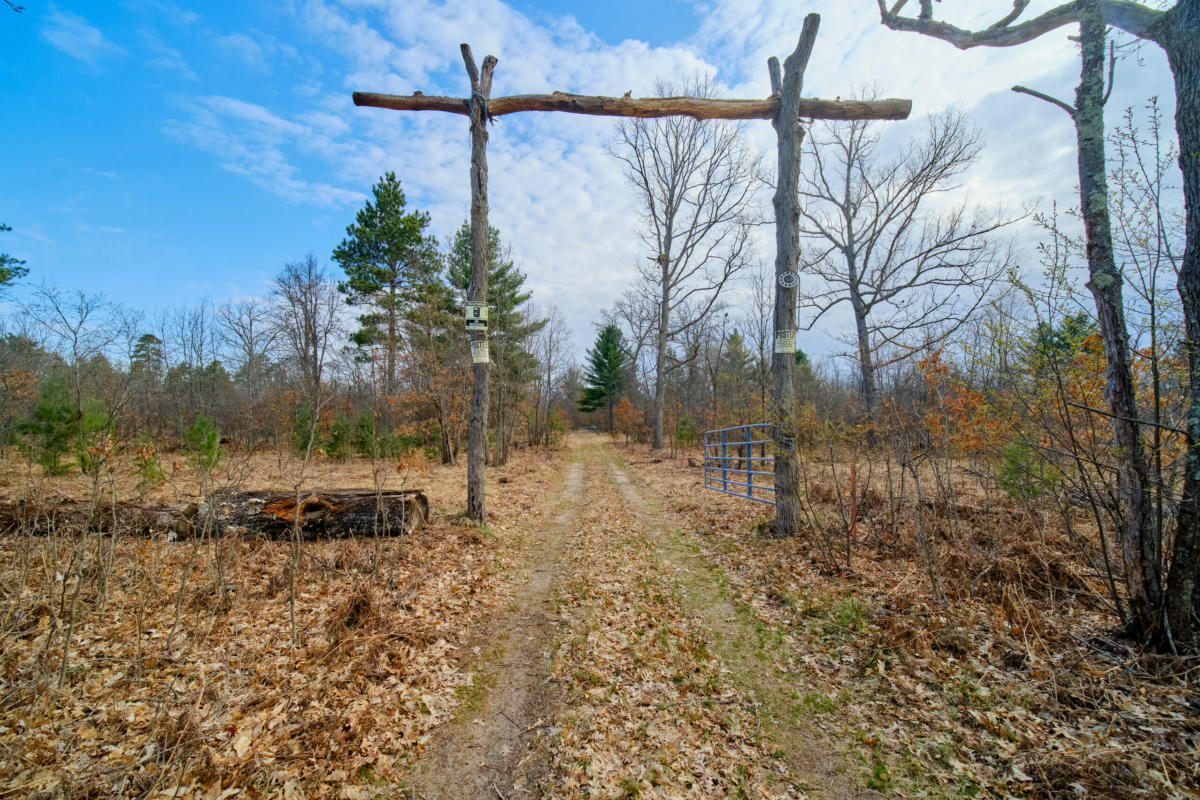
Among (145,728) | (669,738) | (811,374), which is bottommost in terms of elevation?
(669,738)

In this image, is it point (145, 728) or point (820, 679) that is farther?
point (820, 679)

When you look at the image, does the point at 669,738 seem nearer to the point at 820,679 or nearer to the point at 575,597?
the point at 820,679

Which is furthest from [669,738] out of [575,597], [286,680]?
[286,680]

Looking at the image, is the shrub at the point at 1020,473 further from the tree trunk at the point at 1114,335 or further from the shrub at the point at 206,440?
the shrub at the point at 206,440

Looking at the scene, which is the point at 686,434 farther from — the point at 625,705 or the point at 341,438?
the point at 625,705

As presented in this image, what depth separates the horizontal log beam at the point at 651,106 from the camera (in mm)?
6195

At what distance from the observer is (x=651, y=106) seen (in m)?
6.44

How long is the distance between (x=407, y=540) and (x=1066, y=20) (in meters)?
8.10

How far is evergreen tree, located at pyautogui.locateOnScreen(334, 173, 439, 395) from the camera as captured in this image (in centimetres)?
1981

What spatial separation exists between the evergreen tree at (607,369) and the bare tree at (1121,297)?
33131mm

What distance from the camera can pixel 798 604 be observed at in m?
4.16

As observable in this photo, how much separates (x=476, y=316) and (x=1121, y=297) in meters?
6.45

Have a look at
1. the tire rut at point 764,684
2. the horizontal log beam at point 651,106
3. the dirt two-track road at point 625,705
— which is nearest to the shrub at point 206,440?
the horizontal log beam at point 651,106

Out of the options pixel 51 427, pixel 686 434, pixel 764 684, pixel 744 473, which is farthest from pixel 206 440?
pixel 686 434
